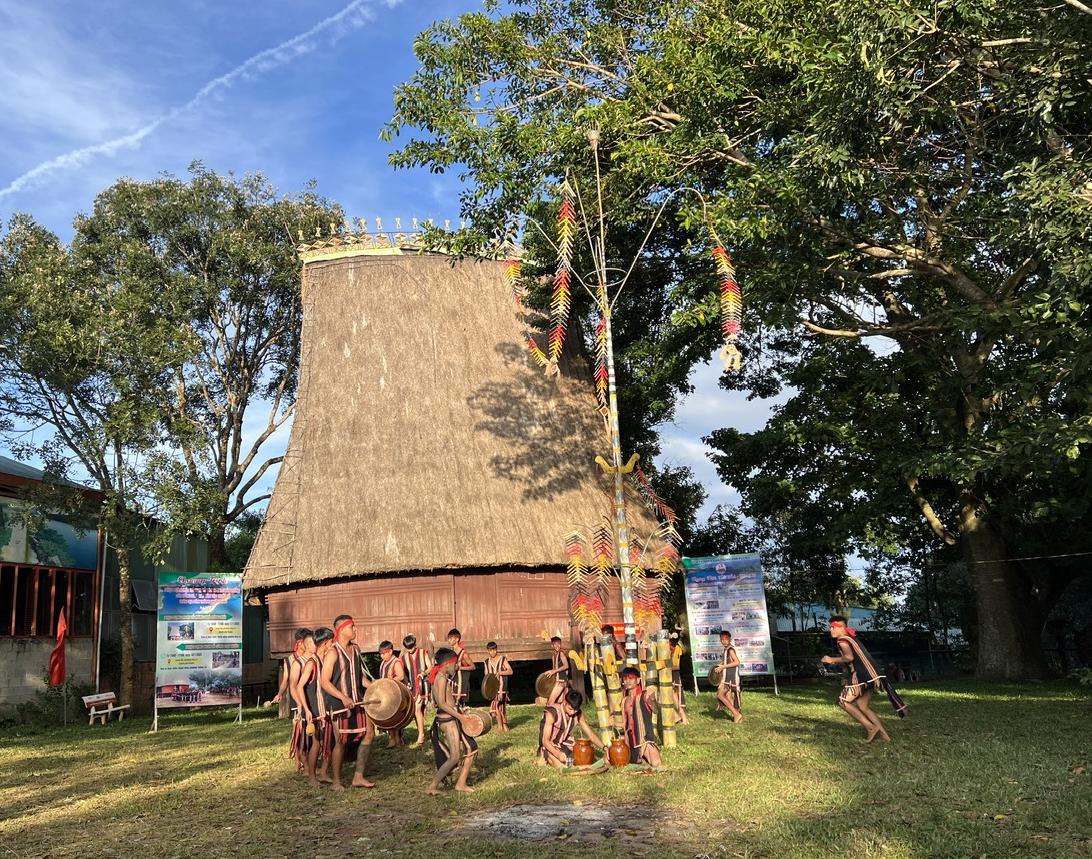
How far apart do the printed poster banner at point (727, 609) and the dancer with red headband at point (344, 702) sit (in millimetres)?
10600

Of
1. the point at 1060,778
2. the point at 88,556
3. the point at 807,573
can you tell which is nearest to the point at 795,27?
the point at 1060,778

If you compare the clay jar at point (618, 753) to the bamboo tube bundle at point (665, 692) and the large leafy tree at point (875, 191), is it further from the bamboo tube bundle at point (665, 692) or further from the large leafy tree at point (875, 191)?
the large leafy tree at point (875, 191)

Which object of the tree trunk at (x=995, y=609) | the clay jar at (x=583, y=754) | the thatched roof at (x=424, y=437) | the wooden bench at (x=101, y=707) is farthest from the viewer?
the wooden bench at (x=101, y=707)

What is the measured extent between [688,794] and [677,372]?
15078 millimetres

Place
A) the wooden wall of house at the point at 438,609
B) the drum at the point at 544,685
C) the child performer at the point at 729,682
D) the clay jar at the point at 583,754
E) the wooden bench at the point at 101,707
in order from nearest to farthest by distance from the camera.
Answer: the clay jar at the point at 583,754 < the child performer at the point at 729,682 < the drum at the point at 544,685 < the wooden wall of house at the point at 438,609 < the wooden bench at the point at 101,707

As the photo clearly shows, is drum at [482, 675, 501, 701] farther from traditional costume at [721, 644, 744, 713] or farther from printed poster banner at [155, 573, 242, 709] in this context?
printed poster banner at [155, 573, 242, 709]

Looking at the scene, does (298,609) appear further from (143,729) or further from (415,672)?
(415,672)

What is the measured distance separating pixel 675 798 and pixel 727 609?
1113cm

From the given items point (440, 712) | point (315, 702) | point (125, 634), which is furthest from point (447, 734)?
point (125, 634)

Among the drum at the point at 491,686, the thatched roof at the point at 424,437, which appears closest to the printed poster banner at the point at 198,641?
the thatched roof at the point at 424,437

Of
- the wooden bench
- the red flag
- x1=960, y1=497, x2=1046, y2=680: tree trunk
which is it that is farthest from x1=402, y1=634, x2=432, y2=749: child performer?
the red flag

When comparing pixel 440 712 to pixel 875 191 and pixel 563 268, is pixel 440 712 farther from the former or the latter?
pixel 875 191

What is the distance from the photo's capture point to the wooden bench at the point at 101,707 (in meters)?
22.5

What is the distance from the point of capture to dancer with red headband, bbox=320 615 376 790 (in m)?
10.3
